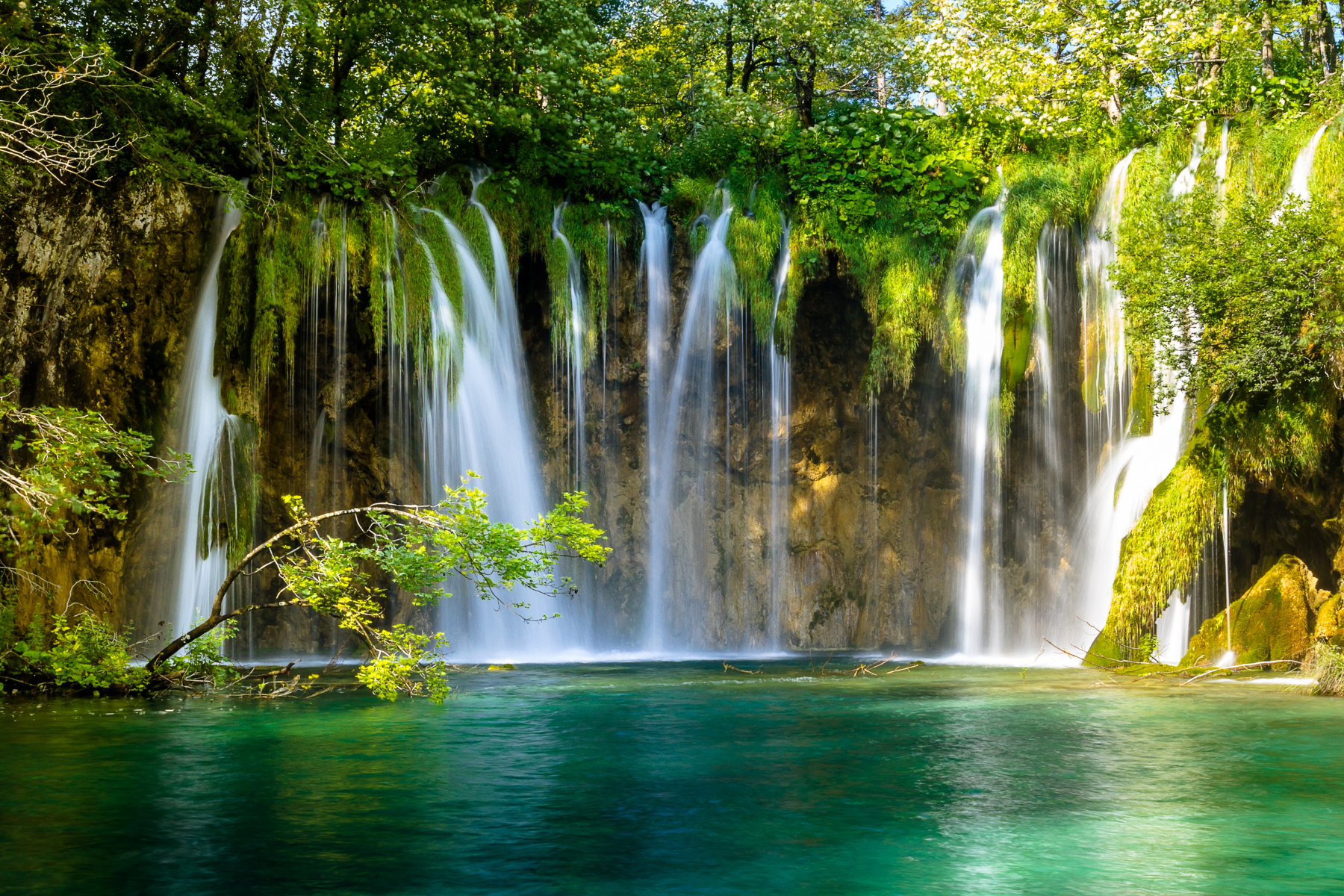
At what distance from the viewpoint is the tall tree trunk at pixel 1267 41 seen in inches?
831

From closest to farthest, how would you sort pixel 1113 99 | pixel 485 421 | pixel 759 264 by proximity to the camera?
1. pixel 485 421
2. pixel 759 264
3. pixel 1113 99

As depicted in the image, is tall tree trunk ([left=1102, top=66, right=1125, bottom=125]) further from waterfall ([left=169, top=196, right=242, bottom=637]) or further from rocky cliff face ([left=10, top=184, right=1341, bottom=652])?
waterfall ([left=169, top=196, right=242, bottom=637])

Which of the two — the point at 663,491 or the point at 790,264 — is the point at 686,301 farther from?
the point at 663,491

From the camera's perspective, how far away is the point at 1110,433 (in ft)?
63.2

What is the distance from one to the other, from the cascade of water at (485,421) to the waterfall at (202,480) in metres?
3.13

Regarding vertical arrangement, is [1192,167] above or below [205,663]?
above

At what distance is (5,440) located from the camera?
16.3 metres

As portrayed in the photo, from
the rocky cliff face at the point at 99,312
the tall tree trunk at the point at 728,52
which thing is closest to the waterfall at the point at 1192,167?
the tall tree trunk at the point at 728,52

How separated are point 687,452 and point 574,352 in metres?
2.99

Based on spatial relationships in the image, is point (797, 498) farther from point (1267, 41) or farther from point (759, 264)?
point (1267, 41)

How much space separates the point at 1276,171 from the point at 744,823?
14735mm

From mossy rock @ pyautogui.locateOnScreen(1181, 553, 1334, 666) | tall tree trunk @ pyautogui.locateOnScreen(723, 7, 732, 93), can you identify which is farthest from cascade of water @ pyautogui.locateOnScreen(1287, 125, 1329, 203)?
tall tree trunk @ pyautogui.locateOnScreen(723, 7, 732, 93)

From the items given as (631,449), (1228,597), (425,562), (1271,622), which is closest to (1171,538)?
(1228,597)

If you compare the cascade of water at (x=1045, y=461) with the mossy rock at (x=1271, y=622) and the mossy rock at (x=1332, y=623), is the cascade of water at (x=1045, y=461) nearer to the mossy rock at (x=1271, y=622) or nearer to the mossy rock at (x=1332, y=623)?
the mossy rock at (x=1271, y=622)
